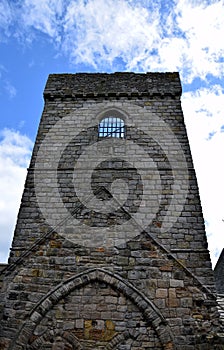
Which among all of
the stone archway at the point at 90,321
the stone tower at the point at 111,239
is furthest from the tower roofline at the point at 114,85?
the stone archway at the point at 90,321

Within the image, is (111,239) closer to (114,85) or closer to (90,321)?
(90,321)

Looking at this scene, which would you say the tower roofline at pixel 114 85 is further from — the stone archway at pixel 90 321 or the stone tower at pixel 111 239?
the stone archway at pixel 90 321

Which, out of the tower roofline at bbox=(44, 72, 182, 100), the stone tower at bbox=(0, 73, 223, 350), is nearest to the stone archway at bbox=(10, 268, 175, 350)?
the stone tower at bbox=(0, 73, 223, 350)

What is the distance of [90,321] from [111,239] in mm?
1672

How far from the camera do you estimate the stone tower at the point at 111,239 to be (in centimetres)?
570

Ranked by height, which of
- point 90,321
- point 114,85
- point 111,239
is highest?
point 114,85

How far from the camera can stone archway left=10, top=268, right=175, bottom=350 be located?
18.3 feet

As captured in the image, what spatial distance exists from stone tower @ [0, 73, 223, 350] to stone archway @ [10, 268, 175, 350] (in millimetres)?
18

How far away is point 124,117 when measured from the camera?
9.19m

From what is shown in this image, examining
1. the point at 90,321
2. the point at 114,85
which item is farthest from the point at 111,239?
the point at 114,85

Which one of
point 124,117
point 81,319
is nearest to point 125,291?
point 81,319

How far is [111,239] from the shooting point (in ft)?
21.9

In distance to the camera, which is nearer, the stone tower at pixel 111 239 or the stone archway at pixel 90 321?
the stone archway at pixel 90 321

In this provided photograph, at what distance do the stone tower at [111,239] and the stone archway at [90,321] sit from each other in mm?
18
